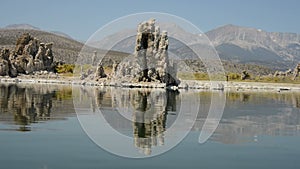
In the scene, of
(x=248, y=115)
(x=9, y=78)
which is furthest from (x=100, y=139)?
(x=9, y=78)

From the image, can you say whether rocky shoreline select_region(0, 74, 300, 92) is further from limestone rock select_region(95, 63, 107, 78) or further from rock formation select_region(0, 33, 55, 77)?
rock formation select_region(0, 33, 55, 77)

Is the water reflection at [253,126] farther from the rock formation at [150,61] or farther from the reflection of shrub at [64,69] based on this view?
the reflection of shrub at [64,69]

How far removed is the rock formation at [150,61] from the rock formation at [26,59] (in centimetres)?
2519

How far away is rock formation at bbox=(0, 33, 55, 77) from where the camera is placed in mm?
100188

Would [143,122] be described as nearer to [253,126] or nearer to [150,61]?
[253,126]

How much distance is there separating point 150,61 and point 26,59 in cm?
3497

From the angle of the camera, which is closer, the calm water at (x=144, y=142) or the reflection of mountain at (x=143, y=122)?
the calm water at (x=144, y=142)

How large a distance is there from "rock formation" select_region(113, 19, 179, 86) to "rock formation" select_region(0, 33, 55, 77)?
25193 millimetres

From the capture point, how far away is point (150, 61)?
272ft

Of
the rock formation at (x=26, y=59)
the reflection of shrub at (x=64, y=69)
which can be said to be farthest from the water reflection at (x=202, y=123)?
the reflection of shrub at (x=64, y=69)

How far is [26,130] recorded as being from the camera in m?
21.8

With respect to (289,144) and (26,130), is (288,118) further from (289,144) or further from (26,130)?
(26,130)

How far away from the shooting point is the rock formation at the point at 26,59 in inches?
3944

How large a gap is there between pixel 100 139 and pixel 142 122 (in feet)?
20.9
